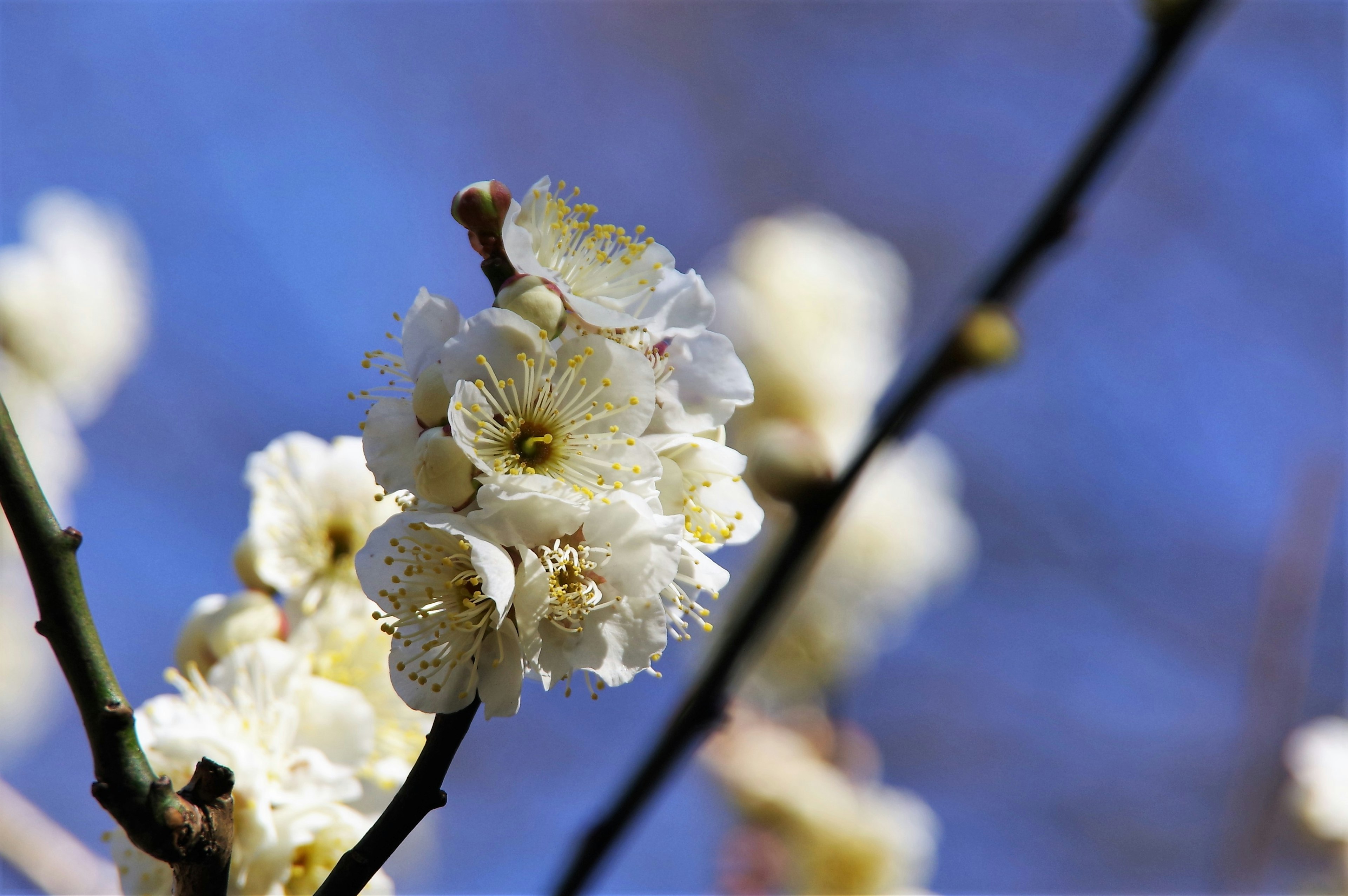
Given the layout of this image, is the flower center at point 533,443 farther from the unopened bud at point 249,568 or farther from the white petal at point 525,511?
the unopened bud at point 249,568

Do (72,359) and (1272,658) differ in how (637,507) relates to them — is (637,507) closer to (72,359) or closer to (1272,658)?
(1272,658)

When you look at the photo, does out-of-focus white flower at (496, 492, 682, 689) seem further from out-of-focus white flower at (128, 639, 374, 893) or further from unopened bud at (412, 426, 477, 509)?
out-of-focus white flower at (128, 639, 374, 893)

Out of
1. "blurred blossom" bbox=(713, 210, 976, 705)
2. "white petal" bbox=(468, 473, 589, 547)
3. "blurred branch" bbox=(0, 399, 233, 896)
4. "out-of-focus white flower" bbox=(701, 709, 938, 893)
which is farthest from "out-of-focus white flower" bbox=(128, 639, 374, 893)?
"blurred blossom" bbox=(713, 210, 976, 705)

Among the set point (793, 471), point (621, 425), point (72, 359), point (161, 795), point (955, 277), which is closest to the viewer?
point (161, 795)

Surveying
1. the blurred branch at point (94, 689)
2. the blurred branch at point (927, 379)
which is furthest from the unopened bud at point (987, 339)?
the blurred branch at point (94, 689)

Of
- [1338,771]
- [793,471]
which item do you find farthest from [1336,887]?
[793,471]
